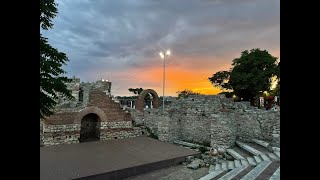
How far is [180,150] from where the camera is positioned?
12266mm

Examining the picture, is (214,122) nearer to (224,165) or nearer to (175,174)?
(224,165)

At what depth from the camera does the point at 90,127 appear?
17516mm

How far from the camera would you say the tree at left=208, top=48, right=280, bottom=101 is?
31523mm

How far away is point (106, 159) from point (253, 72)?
27.2m

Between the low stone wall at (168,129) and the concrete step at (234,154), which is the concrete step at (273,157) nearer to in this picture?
the concrete step at (234,154)

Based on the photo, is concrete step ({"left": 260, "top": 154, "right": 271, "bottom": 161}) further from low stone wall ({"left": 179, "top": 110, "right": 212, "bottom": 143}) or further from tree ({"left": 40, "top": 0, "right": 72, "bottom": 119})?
tree ({"left": 40, "top": 0, "right": 72, "bottom": 119})

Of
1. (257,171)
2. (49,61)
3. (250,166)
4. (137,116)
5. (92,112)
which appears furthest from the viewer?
(137,116)

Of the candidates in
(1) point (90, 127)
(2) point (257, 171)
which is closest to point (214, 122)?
(2) point (257, 171)

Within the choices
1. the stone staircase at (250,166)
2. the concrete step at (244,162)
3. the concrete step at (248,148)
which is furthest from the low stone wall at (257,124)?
the concrete step at (244,162)

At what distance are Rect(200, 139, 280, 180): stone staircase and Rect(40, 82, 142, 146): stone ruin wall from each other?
308 inches

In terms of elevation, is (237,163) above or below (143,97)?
below

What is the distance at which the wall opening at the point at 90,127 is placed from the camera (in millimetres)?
17109
